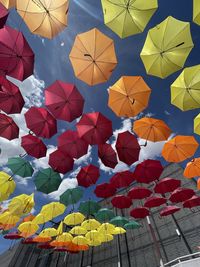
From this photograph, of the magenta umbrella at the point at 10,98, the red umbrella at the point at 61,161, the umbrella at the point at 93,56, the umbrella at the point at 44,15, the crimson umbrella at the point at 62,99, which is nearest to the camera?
the umbrella at the point at 44,15

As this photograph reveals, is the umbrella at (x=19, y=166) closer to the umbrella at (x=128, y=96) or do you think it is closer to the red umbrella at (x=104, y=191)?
the red umbrella at (x=104, y=191)

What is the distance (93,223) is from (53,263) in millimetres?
13064

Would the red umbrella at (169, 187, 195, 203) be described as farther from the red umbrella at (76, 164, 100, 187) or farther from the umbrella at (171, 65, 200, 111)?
the umbrella at (171, 65, 200, 111)

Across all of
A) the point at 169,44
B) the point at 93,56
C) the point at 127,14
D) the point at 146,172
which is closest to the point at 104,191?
the point at 146,172

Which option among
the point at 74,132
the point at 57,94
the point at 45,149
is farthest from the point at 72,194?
the point at 57,94

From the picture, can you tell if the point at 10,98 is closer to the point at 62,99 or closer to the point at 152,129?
the point at 62,99

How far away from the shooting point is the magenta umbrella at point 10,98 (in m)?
5.85

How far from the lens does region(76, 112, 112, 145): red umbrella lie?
273 inches

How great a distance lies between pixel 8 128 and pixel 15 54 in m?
2.97

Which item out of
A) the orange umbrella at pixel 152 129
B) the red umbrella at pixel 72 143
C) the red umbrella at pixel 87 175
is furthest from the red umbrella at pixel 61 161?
the orange umbrella at pixel 152 129

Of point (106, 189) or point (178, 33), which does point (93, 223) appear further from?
point (178, 33)

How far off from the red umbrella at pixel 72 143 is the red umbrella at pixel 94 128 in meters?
0.59

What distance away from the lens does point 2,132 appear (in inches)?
277

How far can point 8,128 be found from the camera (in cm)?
707
